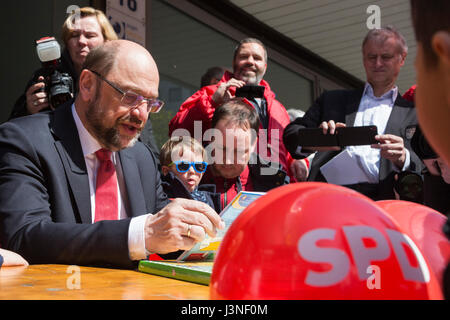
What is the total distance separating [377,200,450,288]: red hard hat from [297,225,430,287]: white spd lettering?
0.28 ft

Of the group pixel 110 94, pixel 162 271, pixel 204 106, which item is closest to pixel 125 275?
pixel 162 271

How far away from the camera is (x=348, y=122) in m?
3.14

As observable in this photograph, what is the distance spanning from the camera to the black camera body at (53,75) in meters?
2.40

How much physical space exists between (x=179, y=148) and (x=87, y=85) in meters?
1.19

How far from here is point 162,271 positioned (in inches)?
44.6

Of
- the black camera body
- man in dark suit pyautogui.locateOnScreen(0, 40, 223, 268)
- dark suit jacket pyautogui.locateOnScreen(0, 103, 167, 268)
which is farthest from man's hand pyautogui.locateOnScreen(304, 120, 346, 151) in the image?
the black camera body

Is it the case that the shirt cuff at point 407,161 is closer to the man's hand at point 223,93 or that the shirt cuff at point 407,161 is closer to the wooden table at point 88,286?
the man's hand at point 223,93

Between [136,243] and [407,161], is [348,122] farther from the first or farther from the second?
[136,243]

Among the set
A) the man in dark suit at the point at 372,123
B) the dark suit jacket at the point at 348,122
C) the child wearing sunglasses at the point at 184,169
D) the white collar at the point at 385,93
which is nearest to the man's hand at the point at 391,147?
the man in dark suit at the point at 372,123

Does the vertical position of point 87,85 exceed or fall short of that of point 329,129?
it exceeds it

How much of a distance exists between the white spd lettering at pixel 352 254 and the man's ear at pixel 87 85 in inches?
64.6

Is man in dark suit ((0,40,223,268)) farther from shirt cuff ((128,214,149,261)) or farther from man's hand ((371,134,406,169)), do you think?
man's hand ((371,134,406,169))

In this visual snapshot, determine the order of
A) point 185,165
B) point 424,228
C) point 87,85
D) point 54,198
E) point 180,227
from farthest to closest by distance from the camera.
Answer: point 185,165 < point 87,85 < point 54,198 < point 180,227 < point 424,228

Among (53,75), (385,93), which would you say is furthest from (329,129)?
(53,75)
